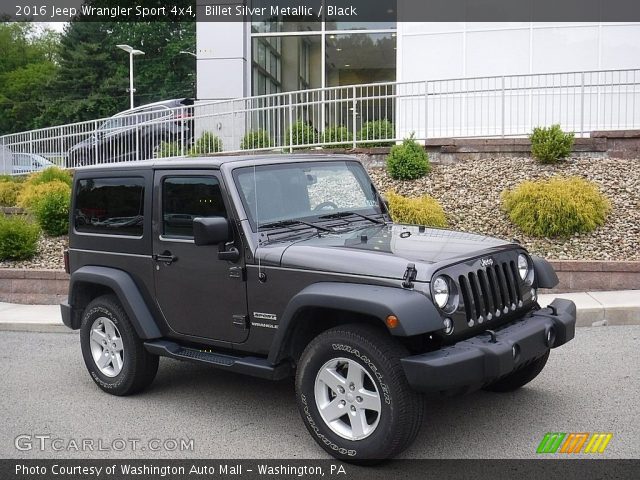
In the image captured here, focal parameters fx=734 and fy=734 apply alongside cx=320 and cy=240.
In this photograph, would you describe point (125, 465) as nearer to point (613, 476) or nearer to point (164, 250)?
point (164, 250)

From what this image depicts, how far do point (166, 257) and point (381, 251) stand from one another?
6.04 ft

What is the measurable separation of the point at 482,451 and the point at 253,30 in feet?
61.8

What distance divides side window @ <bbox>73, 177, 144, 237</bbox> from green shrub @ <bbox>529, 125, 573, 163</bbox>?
8.41 meters

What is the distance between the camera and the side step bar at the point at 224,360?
497 centimetres

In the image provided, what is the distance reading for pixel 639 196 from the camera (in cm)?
1109

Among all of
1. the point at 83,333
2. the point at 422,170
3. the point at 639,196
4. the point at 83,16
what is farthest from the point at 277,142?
the point at 83,16

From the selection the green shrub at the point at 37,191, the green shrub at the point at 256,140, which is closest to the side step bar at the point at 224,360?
the green shrub at the point at 37,191

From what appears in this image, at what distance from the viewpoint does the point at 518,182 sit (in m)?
11.9

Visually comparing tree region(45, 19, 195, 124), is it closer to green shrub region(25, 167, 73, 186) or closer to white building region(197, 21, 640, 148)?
white building region(197, 21, 640, 148)

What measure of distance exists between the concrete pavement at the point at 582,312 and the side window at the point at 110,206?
316cm

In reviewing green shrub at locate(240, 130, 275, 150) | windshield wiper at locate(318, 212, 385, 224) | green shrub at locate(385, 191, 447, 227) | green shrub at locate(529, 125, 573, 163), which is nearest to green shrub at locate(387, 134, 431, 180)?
green shrub at locate(529, 125, 573, 163)

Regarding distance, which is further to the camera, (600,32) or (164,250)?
(600,32)

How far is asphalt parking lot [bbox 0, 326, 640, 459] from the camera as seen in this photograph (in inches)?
194

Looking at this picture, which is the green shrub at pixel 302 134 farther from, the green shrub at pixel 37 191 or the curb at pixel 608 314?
the curb at pixel 608 314
